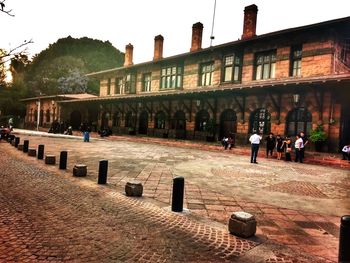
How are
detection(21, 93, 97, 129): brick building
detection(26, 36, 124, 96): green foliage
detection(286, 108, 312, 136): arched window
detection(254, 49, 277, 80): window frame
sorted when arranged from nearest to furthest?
detection(286, 108, 312, 136): arched window → detection(254, 49, 277, 80): window frame → detection(21, 93, 97, 129): brick building → detection(26, 36, 124, 96): green foliage

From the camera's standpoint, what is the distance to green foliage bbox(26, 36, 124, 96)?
56.9 meters

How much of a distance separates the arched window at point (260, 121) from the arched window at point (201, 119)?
13.2 feet

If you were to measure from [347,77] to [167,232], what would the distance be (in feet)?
40.7

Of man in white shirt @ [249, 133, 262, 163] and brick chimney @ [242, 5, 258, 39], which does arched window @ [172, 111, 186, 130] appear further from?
man in white shirt @ [249, 133, 262, 163]

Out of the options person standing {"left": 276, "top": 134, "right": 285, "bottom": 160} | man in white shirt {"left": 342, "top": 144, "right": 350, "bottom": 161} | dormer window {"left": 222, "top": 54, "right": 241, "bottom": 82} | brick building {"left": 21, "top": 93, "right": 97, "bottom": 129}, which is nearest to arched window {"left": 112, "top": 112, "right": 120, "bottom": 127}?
brick building {"left": 21, "top": 93, "right": 97, "bottom": 129}

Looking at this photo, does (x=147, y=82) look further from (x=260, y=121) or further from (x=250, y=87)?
(x=250, y=87)

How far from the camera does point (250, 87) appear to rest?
664 inches

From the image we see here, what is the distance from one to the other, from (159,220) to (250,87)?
1356 centimetres

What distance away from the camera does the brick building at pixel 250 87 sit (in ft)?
51.4

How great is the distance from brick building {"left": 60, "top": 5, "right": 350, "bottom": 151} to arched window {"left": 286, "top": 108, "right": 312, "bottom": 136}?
0.17 ft

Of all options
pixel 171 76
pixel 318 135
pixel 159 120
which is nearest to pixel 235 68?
pixel 171 76

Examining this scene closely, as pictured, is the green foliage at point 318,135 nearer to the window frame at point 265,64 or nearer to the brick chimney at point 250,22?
the window frame at point 265,64

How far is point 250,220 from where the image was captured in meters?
4.28

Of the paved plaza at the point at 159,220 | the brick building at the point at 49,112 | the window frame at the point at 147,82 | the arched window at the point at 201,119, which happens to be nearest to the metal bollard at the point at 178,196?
the paved plaza at the point at 159,220
